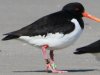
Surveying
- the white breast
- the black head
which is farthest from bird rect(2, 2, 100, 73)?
the black head

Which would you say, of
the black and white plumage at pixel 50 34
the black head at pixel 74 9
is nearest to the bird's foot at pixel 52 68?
the black and white plumage at pixel 50 34

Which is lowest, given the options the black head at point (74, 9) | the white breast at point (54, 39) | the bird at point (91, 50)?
the bird at point (91, 50)

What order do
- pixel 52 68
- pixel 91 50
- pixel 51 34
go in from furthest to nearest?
pixel 91 50, pixel 52 68, pixel 51 34

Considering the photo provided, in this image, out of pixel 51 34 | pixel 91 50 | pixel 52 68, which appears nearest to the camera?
pixel 51 34

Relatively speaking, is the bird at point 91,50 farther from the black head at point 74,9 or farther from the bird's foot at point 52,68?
the black head at point 74,9

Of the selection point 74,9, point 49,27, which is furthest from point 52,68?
point 74,9

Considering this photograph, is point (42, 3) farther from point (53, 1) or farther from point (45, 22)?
point (45, 22)

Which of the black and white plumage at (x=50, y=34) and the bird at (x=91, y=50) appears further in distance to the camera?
the bird at (x=91, y=50)

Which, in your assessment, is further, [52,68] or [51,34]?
[52,68]

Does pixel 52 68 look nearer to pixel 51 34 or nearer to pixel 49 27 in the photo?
pixel 51 34

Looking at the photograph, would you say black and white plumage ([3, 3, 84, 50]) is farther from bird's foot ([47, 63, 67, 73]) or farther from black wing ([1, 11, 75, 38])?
bird's foot ([47, 63, 67, 73])

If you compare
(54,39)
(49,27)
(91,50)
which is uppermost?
(49,27)

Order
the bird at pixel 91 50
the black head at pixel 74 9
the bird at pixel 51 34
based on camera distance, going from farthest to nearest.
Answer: the black head at pixel 74 9 < the bird at pixel 91 50 < the bird at pixel 51 34

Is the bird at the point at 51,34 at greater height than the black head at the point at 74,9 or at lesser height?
lesser
